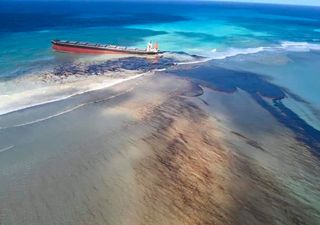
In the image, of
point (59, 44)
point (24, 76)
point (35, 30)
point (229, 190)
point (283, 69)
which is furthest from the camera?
point (35, 30)

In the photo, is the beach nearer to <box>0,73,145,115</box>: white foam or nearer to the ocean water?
<box>0,73,145,115</box>: white foam

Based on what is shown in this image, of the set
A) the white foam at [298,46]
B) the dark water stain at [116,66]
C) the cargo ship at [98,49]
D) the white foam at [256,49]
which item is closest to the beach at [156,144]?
the dark water stain at [116,66]

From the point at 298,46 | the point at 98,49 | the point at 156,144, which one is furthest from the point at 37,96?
the point at 298,46

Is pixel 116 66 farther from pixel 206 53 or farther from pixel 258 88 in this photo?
pixel 206 53

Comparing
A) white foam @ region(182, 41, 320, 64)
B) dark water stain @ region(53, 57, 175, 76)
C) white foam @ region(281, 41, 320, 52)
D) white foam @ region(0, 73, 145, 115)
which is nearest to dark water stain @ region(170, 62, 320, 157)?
dark water stain @ region(53, 57, 175, 76)

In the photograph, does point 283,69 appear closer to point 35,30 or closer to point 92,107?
point 92,107

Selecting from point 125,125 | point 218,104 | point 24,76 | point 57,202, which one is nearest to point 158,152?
point 125,125
